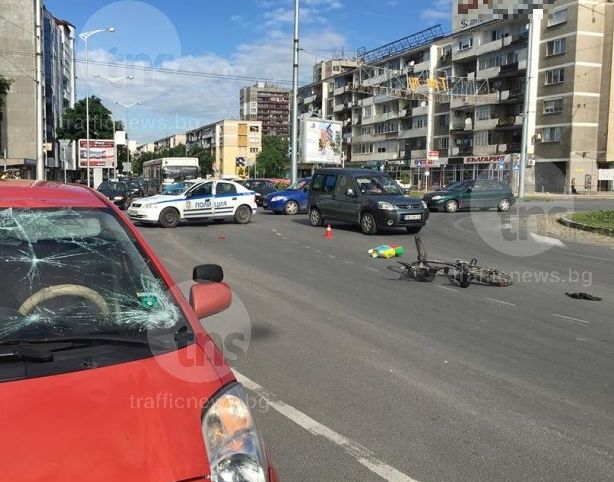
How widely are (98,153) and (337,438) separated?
166 ft

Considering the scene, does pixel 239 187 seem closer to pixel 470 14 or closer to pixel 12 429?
pixel 470 14

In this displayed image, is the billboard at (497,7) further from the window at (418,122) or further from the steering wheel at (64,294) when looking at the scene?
the window at (418,122)

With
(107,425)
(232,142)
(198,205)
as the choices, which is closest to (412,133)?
(198,205)

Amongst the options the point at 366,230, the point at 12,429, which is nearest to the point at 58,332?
the point at 12,429

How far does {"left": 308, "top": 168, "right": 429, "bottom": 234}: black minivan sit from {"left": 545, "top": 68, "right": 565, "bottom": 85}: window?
4879 centimetres

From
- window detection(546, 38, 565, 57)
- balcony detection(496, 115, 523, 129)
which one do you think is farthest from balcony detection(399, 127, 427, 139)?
window detection(546, 38, 565, 57)

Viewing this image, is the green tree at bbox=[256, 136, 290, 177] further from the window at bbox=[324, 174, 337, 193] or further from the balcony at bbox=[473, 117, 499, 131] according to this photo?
the window at bbox=[324, 174, 337, 193]

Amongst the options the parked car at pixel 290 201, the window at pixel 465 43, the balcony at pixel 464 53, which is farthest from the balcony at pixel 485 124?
the parked car at pixel 290 201

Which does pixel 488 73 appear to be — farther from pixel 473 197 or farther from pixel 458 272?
pixel 458 272

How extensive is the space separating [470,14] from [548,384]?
16.8 meters

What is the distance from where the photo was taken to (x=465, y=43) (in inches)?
2859

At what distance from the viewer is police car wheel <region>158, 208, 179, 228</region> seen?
65.8 ft

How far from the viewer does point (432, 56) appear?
3115 inches

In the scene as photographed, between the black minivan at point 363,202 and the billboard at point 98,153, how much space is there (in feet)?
114
